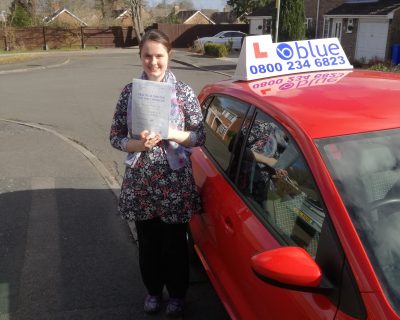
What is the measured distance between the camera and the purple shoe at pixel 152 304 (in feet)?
10.1

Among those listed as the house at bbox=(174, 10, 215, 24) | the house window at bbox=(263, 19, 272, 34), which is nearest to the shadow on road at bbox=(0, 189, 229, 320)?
the house window at bbox=(263, 19, 272, 34)

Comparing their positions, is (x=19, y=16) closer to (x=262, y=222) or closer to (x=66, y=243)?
(x=66, y=243)

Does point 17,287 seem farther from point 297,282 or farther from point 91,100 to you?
point 91,100

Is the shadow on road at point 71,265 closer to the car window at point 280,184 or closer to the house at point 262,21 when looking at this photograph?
the car window at point 280,184

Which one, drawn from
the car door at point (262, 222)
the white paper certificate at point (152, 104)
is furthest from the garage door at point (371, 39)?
the white paper certificate at point (152, 104)

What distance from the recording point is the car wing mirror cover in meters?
1.67

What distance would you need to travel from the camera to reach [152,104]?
95.7 inches

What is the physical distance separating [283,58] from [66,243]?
2.44 meters

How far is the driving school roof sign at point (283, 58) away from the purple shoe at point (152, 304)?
1.61 m

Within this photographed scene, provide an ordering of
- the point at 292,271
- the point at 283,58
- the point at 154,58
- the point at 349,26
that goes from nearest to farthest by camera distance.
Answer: the point at 292,271, the point at 154,58, the point at 283,58, the point at 349,26

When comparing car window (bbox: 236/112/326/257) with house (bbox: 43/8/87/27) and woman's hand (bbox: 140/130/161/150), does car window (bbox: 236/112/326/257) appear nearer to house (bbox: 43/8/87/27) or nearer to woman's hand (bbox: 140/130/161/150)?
woman's hand (bbox: 140/130/161/150)

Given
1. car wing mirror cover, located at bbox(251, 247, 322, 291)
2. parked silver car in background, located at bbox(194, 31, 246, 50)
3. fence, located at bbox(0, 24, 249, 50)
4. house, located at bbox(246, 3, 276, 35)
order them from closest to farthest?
car wing mirror cover, located at bbox(251, 247, 322, 291), parked silver car in background, located at bbox(194, 31, 246, 50), house, located at bbox(246, 3, 276, 35), fence, located at bbox(0, 24, 249, 50)

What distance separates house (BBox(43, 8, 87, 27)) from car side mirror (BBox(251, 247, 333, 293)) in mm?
42042

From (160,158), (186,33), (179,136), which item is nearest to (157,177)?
(160,158)
